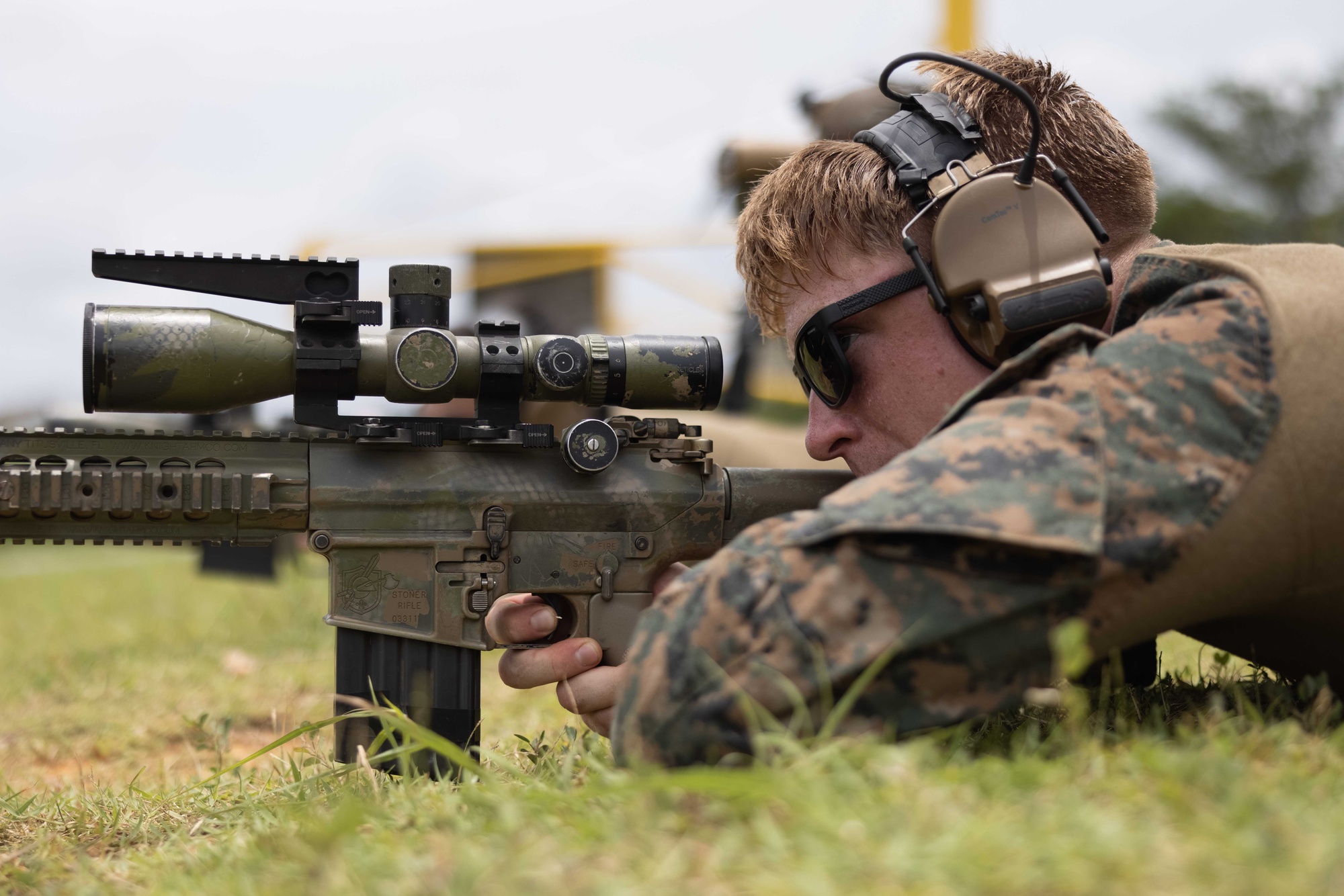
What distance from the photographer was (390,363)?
298cm

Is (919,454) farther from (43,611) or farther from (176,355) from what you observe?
(43,611)

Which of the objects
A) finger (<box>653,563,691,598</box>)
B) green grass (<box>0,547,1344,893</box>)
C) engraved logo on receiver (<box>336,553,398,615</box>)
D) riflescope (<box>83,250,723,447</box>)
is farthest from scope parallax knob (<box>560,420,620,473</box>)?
green grass (<box>0,547,1344,893</box>)

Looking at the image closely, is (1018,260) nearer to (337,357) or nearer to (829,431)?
(829,431)

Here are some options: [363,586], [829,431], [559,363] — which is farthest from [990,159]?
[363,586]

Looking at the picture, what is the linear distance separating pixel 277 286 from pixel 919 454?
1852mm

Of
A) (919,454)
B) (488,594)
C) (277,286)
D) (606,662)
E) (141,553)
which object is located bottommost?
(141,553)

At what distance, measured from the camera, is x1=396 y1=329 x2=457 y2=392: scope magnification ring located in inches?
117

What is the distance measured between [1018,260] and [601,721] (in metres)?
1.46

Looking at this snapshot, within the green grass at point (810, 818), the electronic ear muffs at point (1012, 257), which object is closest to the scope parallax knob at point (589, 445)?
the green grass at point (810, 818)

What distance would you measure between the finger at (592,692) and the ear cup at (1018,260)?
49.4 inches

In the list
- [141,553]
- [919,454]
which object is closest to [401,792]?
[919,454]

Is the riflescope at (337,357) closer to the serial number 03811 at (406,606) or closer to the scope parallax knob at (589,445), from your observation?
the scope parallax knob at (589,445)

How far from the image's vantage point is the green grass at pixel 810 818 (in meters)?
1.26

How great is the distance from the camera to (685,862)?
1357 millimetres
